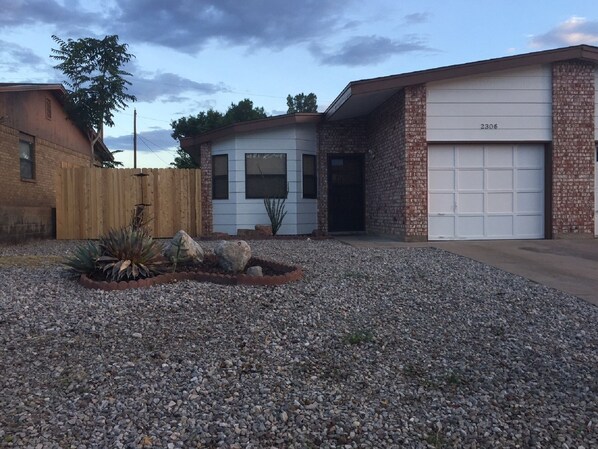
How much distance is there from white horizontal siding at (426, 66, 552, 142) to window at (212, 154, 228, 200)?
6.17 metres

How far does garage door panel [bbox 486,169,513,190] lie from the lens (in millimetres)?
13602

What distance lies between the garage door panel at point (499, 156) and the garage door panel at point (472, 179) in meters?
0.30

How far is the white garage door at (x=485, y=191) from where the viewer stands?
44.4ft

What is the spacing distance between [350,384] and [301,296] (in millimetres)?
2669

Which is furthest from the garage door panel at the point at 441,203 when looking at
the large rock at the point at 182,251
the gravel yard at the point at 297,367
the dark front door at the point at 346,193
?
the large rock at the point at 182,251

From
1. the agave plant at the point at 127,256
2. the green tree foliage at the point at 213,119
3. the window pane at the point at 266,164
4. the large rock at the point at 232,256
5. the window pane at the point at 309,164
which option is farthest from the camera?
the green tree foliage at the point at 213,119

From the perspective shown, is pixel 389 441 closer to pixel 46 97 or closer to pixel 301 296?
pixel 301 296

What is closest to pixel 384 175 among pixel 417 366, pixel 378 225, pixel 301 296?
pixel 378 225

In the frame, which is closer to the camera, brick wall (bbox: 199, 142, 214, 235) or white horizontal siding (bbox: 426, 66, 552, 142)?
white horizontal siding (bbox: 426, 66, 552, 142)

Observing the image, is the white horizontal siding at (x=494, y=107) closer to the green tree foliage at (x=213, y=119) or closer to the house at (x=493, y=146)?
the house at (x=493, y=146)

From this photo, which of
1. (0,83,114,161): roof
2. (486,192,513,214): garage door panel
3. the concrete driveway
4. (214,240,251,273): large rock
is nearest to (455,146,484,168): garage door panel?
(486,192,513,214): garage door panel

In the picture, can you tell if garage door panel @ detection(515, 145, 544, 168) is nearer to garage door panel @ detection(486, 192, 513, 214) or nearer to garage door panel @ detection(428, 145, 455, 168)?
garage door panel @ detection(486, 192, 513, 214)

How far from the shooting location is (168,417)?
3562mm

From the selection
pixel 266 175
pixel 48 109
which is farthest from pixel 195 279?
pixel 48 109
